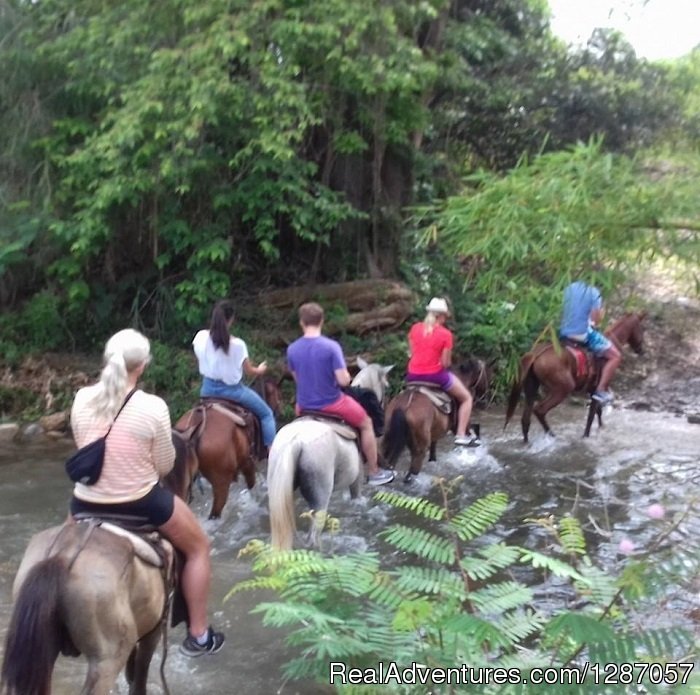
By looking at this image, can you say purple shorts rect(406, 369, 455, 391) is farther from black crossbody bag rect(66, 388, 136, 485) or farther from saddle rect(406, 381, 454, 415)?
black crossbody bag rect(66, 388, 136, 485)

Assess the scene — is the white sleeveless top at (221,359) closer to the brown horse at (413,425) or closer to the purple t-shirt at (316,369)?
the purple t-shirt at (316,369)

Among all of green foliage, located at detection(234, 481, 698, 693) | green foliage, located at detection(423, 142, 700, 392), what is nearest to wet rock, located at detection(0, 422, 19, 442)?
green foliage, located at detection(234, 481, 698, 693)

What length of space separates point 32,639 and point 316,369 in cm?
448

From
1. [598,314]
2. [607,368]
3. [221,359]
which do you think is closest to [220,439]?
[221,359]

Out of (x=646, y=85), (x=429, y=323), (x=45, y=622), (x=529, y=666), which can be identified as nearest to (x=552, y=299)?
(x=529, y=666)

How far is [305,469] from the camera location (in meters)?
7.41

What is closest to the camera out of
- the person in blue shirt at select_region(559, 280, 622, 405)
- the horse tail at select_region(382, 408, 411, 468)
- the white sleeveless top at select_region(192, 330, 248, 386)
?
the white sleeveless top at select_region(192, 330, 248, 386)

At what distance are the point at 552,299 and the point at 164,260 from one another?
30.5ft

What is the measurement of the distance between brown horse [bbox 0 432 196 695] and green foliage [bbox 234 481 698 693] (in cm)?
65

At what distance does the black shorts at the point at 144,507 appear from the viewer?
4391 millimetres

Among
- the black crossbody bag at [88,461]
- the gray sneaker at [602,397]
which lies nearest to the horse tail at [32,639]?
the black crossbody bag at [88,461]

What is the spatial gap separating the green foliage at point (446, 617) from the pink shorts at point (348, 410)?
3.88 m

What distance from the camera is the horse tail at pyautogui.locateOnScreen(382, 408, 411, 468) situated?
9.52 m

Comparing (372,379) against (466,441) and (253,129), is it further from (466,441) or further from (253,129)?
(253,129)
